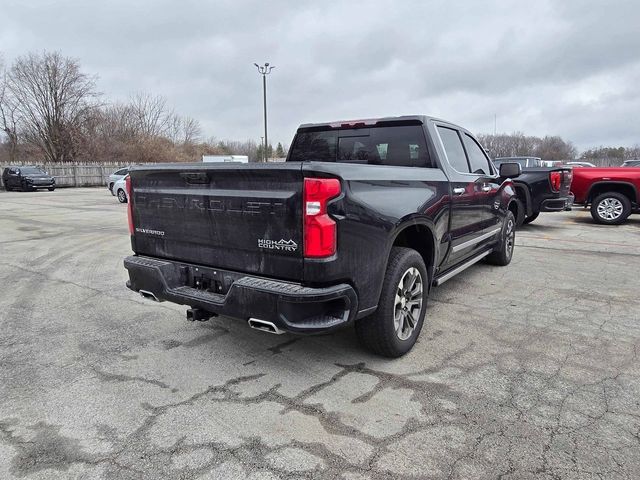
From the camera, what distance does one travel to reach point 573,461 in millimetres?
2316

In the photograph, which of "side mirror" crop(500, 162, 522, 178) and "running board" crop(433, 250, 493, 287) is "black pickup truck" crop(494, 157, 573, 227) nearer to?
"side mirror" crop(500, 162, 522, 178)

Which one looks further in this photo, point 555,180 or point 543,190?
point 543,190

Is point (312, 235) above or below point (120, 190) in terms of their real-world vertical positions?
below

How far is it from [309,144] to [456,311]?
7.78 ft

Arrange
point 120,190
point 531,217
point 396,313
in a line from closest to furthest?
point 396,313 < point 531,217 < point 120,190

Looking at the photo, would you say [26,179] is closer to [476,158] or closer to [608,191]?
[476,158]

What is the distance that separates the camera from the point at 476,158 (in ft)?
17.7

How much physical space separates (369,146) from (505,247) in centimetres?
320

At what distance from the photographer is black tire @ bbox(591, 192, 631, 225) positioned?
10859 mm

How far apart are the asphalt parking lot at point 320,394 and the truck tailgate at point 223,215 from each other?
853 millimetres

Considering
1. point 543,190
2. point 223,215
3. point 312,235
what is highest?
point 543,190

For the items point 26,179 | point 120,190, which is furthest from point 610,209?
point 26,179

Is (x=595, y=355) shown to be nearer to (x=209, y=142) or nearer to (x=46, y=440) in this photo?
(x=46, y=440)

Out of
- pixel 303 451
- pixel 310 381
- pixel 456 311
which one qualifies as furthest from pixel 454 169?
pixel 303 451
